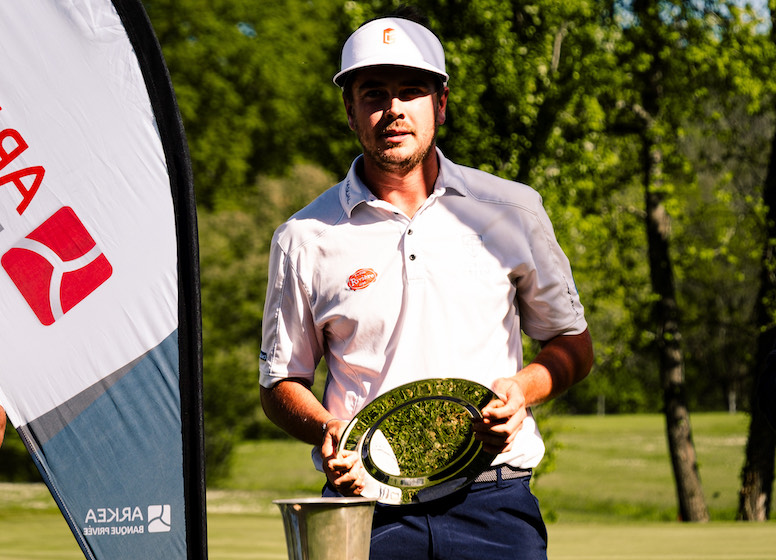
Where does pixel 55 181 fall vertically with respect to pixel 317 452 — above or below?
above

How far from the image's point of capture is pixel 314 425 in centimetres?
254

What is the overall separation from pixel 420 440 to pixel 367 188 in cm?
69

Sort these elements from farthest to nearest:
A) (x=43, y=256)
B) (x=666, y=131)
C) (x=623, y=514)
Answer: (x=623, y=514) < (x=666, y=131) < (x=43, y=256)

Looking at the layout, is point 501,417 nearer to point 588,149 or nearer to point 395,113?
point 395,113

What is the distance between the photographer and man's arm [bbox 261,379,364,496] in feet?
7.28

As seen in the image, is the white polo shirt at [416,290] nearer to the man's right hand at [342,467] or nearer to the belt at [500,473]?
the belt at [500,473]

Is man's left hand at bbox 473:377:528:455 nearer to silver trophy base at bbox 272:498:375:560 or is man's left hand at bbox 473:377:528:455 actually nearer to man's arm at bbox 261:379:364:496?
man's arm at bbox 261:379:364:496

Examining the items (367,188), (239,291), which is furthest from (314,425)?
(239,291)

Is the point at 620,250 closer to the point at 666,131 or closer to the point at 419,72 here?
the point at 666,131

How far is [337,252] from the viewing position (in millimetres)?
2670

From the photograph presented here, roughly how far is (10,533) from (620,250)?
11001 millimetres

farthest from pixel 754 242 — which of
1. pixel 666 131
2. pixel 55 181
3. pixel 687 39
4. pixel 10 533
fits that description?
pixel 55 181

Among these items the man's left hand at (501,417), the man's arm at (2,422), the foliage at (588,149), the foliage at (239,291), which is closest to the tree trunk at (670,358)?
the foliage at (588,149)

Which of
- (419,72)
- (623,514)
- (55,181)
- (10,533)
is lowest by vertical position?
(623,514)
